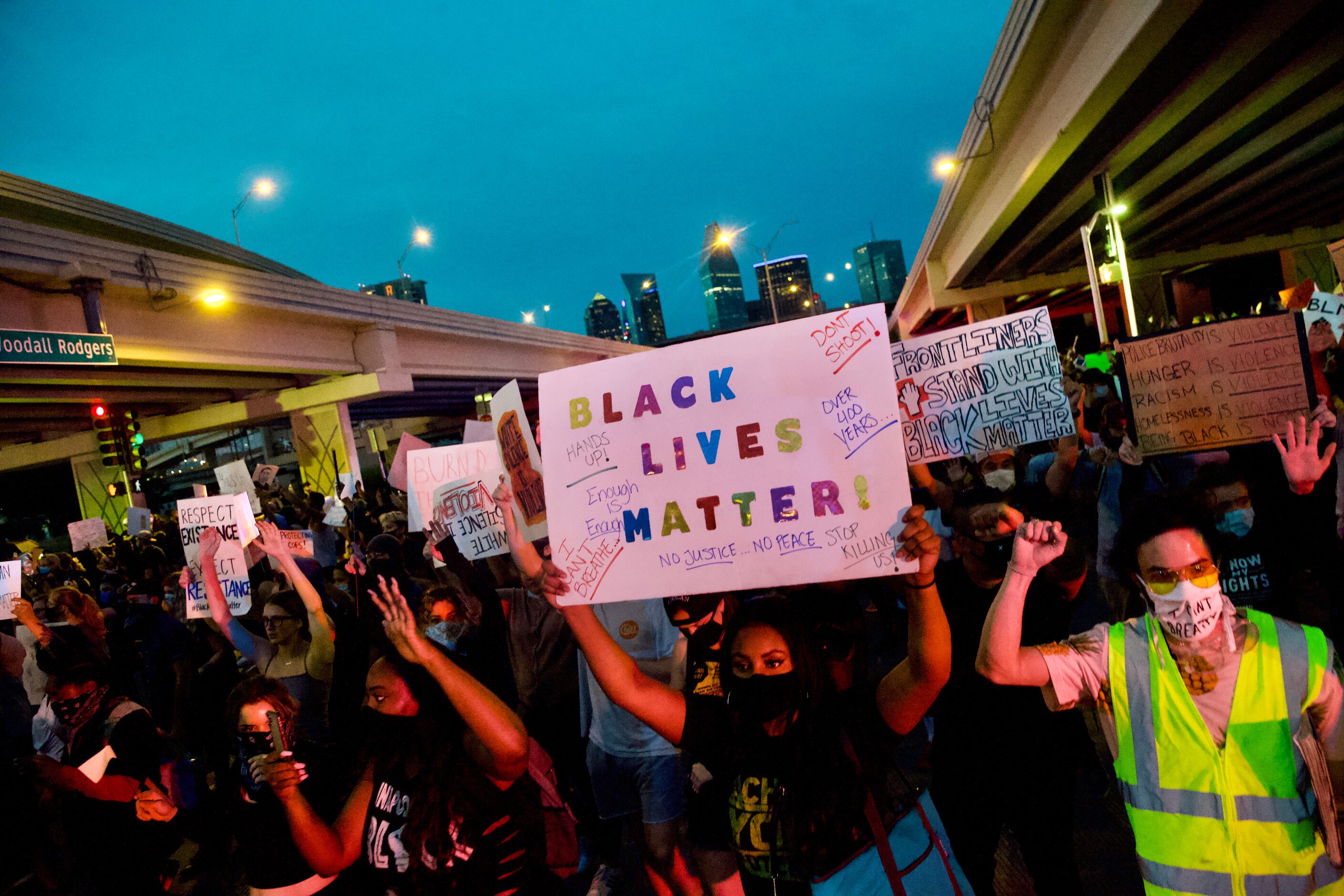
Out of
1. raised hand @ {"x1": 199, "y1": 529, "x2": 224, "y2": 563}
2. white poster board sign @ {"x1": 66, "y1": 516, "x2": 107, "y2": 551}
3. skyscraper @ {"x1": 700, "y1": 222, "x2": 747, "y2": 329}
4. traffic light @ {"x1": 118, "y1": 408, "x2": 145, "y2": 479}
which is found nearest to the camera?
raised hand @ {"x1": 199, "y1": 529, "x2": 224, "y2": 563}

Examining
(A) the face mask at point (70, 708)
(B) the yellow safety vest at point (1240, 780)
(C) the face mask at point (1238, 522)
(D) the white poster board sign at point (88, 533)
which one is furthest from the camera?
(D) the white poster board sign at point (88, 533)

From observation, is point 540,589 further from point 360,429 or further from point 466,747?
point 360,429

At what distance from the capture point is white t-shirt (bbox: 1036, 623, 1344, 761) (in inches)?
81.6

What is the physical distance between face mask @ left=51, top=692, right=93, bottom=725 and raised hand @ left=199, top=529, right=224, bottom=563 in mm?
940

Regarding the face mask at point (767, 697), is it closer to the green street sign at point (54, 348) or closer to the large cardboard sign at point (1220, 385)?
the large cardboard sign at point (1220, 385)

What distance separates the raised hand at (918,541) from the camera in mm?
2174

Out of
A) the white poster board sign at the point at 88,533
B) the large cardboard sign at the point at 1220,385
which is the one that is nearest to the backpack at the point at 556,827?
the large cardboard sign at the point at 1220,385

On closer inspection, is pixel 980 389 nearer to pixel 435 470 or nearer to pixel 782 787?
pixel 782 787

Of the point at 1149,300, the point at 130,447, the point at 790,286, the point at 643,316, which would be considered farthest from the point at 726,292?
the point at 130,447

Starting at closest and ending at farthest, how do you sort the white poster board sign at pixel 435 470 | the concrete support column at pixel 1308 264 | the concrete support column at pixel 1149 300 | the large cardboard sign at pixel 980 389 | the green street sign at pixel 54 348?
1. the large cardboard sign at pixel 980 389
2. the white poster board sign at pixel 435 470
3. the green street sign at pixel 54 348
4. the concrete support column at pixel 1308 264
5. the concrete support column at pixel 1149 300

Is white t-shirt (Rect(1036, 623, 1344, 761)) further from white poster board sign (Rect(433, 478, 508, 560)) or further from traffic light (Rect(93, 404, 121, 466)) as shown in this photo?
traffic light (Rect(93, 404, 121, 466))

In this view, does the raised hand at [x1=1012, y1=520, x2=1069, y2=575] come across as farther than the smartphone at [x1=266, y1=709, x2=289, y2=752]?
No

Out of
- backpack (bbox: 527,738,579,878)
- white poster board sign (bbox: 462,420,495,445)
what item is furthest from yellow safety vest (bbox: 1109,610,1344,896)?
white poster board sign (bbox: 462,420,495,445)

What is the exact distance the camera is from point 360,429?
48.4 meters
